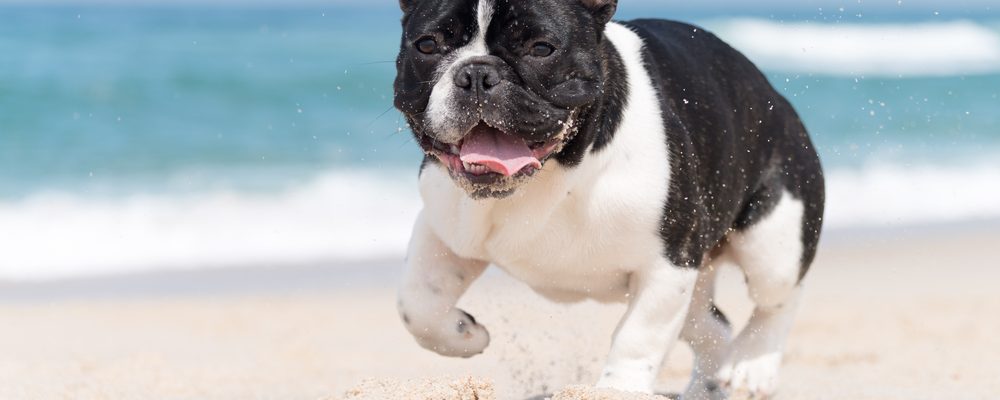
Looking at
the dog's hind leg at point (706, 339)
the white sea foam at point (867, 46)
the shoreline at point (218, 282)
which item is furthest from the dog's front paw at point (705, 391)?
the white sea foam at point (867, 46)

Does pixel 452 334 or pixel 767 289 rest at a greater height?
pixel 452 334

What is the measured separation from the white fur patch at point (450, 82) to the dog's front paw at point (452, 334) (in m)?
1.04

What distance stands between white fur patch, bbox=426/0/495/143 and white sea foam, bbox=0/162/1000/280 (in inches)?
232

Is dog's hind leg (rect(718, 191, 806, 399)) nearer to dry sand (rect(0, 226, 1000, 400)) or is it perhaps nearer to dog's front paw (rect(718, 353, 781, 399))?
dog's front paw (rect(718, 353, 781, 399))

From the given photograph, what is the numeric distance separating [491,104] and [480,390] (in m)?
0.93

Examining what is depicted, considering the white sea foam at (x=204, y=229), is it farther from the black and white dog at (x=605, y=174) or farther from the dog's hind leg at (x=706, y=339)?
the black and white dog at (x=605, y=174)

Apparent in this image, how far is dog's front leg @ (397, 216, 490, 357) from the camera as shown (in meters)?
5.50

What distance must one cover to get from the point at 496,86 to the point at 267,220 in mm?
7024

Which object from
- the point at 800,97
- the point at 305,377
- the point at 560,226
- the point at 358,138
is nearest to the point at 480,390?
the point at 560,226

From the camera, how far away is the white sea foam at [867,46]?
20.7 m

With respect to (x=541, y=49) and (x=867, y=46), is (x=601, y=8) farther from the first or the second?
(x=867, y=46)

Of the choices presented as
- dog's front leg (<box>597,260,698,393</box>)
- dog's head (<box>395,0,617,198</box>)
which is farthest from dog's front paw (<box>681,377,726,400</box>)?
dog's head (<box>395,0,617,198</box>)

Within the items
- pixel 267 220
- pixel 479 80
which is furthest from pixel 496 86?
pixel 267 220

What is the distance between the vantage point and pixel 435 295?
18.1 ft
